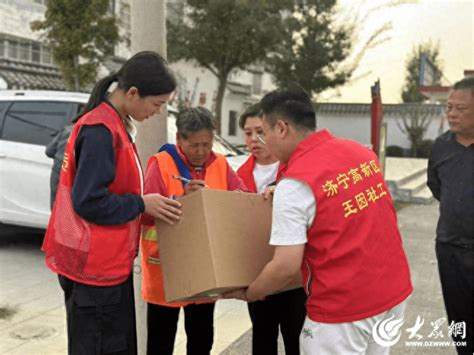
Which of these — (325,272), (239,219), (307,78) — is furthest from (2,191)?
(307,78)

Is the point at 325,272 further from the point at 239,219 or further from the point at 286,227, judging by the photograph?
the point at 239,219

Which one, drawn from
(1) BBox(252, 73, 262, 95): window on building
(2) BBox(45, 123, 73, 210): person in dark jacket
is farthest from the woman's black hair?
(1) BBox(252, 73, 262, 95): window on building

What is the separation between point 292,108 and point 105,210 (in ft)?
2.45

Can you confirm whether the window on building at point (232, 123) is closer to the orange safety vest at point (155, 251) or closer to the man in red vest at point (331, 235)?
the orange safety vest at point (155, 251)

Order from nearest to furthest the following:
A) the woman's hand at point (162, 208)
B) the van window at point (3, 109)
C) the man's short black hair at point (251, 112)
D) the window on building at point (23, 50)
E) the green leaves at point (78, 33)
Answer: the woman's hand at point (162, 208)
the man's short black hair at point (251, 112)
the van window at point (3, 109)
the green leaves at point (78, 33)
the window on building at point (23, 50)

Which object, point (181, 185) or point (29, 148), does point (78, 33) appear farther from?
point (181, 185)

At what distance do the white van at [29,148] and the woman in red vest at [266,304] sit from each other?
10.2 ft

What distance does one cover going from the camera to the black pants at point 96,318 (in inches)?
84.0

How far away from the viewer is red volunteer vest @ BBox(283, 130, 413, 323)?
187 cm

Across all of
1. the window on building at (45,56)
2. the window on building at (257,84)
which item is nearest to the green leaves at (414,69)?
the window on building at (257,84)

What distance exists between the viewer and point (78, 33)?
12148 millimetres

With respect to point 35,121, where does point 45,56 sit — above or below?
above

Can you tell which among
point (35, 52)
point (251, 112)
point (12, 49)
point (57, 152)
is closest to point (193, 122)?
point (251, 112)

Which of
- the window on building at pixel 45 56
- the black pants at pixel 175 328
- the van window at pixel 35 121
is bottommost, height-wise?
the black pants at pixel 175 328
